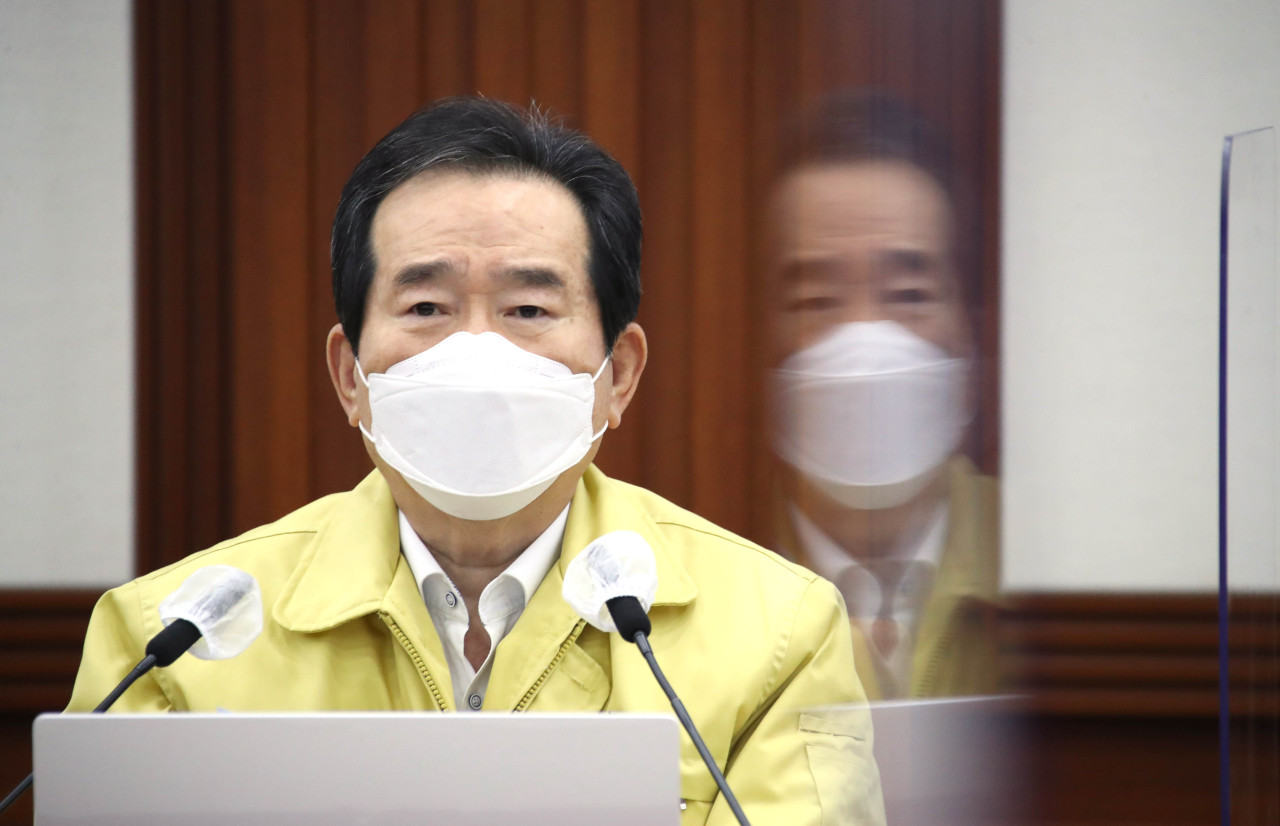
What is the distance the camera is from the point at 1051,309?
93cm

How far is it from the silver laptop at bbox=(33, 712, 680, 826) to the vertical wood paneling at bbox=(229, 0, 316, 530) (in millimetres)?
1244

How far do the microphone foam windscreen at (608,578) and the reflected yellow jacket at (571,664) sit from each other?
32cm

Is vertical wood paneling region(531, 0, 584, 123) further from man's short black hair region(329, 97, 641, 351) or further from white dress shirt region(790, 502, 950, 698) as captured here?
white dress shirt region(790, 502, 950, 698)

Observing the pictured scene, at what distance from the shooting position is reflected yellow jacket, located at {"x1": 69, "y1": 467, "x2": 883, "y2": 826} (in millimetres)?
1061

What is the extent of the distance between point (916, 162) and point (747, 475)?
2.85 feet

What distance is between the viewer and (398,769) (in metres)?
0.60

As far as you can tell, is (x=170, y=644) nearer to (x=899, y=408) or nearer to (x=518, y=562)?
(x=518, y=562)

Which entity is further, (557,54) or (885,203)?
(557,54)

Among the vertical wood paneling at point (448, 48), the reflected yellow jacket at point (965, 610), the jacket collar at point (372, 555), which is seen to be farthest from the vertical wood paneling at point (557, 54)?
the reflected yellow jacket at point (965, 610)

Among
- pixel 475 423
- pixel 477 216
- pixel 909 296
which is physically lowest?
pixel 475 423

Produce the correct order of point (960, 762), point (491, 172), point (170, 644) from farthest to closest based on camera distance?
point (491, 172) → point (960, 762) → point (170, 644)

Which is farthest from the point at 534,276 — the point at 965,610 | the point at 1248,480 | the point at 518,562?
the point at 1248,480

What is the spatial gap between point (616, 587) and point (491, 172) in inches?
22.9

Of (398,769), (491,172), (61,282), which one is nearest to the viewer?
(398,769)
